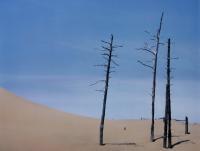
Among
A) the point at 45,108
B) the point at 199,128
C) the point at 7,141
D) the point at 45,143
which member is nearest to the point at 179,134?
the point at 199,128

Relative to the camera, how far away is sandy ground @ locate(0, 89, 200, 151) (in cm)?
3241

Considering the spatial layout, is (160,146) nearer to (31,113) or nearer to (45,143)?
(45,143)

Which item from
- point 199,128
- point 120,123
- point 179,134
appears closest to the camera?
point 179,134

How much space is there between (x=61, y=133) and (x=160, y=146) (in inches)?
322

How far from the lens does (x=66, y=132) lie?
37281 mm

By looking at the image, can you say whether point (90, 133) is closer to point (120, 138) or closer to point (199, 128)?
point (120, 138)

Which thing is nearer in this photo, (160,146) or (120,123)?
(160,146)

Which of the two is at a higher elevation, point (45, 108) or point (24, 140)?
point (45, 108)

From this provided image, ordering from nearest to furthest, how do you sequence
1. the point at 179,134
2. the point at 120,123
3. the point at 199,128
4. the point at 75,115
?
the point at 179,134 → the point at 199,128 → the point at 120,123 → the point at 75,115

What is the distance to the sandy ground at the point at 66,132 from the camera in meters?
32.4

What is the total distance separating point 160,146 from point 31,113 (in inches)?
576

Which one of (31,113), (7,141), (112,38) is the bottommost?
(7,141)

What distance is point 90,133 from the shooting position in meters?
37.4

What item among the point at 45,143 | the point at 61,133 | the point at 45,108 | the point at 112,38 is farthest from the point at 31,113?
the point at 112,38
